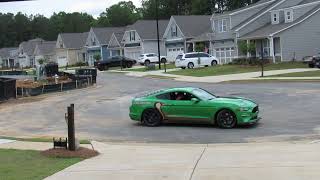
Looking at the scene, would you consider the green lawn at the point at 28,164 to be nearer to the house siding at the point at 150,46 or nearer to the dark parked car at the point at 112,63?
the dark parked car at the point at 112,63

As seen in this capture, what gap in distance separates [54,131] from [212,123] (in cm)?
520

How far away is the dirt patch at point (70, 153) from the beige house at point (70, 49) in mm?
94551

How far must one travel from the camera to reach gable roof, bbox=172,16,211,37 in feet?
251

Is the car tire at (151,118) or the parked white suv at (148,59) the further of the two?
the parked white suv at (148,59)

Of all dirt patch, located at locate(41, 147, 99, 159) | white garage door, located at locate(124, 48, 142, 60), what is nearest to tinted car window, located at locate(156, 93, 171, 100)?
dirt patch, located at locate(41, 147, 99, 159)

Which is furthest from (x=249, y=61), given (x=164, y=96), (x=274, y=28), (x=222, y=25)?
(x=164, y=96)

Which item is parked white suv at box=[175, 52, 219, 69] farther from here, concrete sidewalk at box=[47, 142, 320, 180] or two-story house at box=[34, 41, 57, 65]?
two-story house at box=[34, 41, 57, 65]

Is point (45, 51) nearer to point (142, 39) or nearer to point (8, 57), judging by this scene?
point (8, 57)

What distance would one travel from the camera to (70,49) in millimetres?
108125

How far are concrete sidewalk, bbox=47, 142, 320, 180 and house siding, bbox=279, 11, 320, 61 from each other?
42134 millimetres

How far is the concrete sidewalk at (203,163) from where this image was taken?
383 inches

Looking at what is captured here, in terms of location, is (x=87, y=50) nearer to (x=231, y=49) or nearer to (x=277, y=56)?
(x=231, y=49)

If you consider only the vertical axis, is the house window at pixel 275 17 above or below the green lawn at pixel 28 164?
above

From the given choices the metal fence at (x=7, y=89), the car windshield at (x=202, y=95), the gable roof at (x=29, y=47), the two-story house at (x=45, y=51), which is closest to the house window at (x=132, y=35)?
the two-story house at (x=45, y=51)
